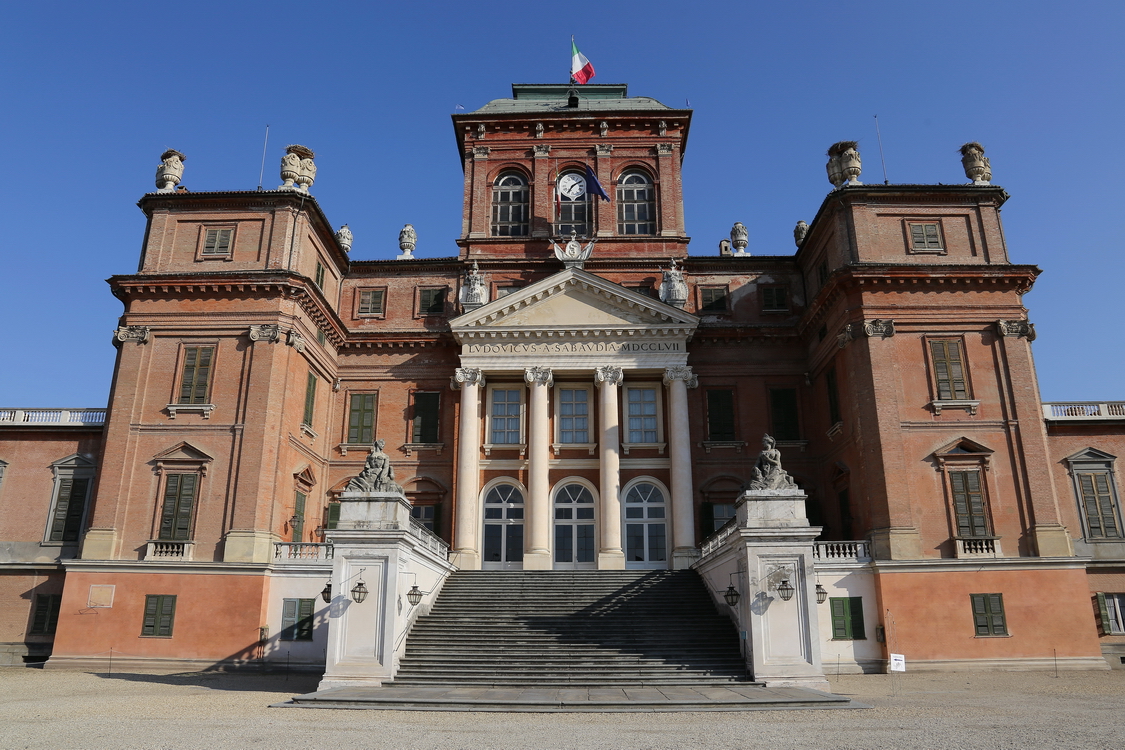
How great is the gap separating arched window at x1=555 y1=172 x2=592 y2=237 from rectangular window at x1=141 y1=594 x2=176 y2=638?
21.1 metres

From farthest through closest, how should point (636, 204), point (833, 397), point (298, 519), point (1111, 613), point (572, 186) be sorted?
point (572, 186)
point (636, 204)
point (833, 397)
point (298, 519)
point (1111, 613)

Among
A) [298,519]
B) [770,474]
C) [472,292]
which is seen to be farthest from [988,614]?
[298,519]

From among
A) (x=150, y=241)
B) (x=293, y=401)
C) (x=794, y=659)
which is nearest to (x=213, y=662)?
(x=293, y=401)

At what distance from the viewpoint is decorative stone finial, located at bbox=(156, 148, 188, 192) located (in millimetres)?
29891

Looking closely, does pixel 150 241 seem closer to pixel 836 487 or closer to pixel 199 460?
pixel 199 460

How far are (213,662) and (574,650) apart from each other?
1194 centimetres

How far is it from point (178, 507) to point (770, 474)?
19.2 m

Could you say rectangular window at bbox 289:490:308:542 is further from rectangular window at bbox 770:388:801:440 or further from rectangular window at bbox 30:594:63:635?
rectangular window at bbox 770:388:801:440

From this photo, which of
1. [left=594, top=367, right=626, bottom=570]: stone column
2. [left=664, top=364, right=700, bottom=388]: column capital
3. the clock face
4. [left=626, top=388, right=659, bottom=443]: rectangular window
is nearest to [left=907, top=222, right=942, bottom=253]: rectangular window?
[left=664, top=364, right=700, bottom=388]: column capital

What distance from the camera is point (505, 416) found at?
1254 inches

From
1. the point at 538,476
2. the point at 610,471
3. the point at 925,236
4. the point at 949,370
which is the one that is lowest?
the point at 538,476

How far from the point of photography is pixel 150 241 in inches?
1142

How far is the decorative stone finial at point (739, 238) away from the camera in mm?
36625

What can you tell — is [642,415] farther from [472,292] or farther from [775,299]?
[472,292]
